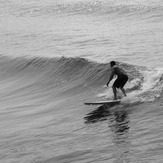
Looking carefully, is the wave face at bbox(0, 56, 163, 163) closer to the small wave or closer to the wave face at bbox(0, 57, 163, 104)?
the wave face at bbox(0, 57, 163, 104)

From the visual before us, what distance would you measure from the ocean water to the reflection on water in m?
0.04

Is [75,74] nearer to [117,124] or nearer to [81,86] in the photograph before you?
[81,86]

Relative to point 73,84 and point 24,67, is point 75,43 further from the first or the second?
point 73,84

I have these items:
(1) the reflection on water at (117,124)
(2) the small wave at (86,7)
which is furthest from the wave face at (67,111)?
(2) the small wave at (86,7)


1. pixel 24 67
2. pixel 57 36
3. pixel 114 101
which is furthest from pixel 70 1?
pixel 114 101

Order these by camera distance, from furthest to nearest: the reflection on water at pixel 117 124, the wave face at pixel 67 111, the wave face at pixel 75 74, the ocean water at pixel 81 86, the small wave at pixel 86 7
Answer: the small wave at pixel 86 7, the wave face at pixel 75 74, the wave face at pixel 67 111, the ocean water at pixel 81 86, the reflection on water at pixel 117 124

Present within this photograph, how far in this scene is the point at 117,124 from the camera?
715 inches

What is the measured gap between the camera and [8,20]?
62.0 meters

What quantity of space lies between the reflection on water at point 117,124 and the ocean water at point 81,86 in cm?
4

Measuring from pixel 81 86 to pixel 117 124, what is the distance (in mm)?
9533

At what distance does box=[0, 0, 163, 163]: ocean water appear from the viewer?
53.9 ft

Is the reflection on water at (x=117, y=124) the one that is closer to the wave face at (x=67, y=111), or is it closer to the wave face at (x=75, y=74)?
the wave face at (x=67, y=111)

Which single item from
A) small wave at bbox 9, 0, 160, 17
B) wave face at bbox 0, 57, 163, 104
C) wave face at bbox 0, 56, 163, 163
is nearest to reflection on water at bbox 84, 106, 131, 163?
wave face at bbox 0, 56, 163, 163

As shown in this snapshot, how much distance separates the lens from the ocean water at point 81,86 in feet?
53.9
